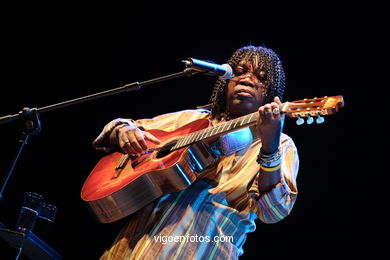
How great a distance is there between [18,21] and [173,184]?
2957 millimetres

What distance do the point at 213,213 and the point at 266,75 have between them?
1.01m

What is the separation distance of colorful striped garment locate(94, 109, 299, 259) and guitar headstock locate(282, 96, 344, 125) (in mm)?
320

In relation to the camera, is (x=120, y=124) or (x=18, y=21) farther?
(x=18, y=21)

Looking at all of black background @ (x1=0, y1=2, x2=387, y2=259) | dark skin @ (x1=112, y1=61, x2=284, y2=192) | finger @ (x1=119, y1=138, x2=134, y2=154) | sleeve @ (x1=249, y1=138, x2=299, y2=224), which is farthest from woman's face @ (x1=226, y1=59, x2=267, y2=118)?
black background @ (x1=0, y1=2, x2=387, y2=259)

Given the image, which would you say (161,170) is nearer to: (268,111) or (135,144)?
(135,144)

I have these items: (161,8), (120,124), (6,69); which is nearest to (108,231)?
(120,124)

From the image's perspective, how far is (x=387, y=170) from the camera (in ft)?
13.0

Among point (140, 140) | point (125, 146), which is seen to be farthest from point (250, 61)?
point (125, 146)

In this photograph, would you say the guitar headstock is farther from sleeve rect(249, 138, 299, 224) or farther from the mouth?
the mouth

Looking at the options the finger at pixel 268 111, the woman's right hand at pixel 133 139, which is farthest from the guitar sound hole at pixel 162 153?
the finger at pixel 268 111

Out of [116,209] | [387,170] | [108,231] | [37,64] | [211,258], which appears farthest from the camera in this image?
[37,64]

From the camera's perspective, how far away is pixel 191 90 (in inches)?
182

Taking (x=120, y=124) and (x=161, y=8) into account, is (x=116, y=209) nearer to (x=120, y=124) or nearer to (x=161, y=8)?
(x=120, y=124)

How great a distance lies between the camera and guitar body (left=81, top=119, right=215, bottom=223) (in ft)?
9.11
